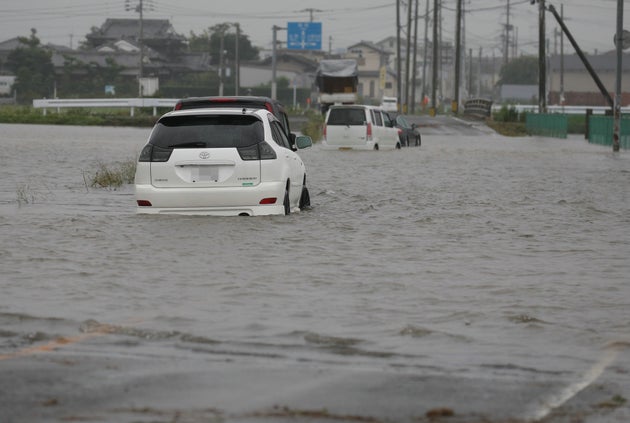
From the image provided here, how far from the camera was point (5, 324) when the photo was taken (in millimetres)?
8125

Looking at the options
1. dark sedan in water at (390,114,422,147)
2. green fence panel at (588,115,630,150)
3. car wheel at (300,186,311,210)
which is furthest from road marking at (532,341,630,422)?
green fence panel at (588,115,630,150)

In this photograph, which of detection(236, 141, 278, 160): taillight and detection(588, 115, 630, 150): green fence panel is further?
detection(588, 115, 630, 150): green fence panel

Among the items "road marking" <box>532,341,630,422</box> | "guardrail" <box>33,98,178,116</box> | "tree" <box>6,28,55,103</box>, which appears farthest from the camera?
"tree" <box>6,28,55,103</box>

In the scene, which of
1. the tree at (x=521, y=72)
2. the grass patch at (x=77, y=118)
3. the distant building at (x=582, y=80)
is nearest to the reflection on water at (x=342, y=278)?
the grass patch at (x=77, y=118)

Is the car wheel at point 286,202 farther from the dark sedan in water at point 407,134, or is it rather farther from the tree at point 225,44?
the tree at point 225,44

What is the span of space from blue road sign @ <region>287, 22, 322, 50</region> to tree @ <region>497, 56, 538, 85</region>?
Answer: 8521 centimetres

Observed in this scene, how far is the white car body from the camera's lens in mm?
14891

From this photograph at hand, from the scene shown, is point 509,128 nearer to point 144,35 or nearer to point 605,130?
point 605,130

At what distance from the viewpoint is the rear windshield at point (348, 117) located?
38250mm

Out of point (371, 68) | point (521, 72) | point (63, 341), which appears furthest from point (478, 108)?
point (371, 68)

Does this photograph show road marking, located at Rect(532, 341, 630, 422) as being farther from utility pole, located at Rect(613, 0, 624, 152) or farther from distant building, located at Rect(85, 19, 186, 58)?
distant building, located at Rect(85, 19, 186, 58)

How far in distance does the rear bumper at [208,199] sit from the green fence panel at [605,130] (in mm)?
31474

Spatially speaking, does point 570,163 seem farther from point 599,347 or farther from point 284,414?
point 284,414

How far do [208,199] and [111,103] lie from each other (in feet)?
183
